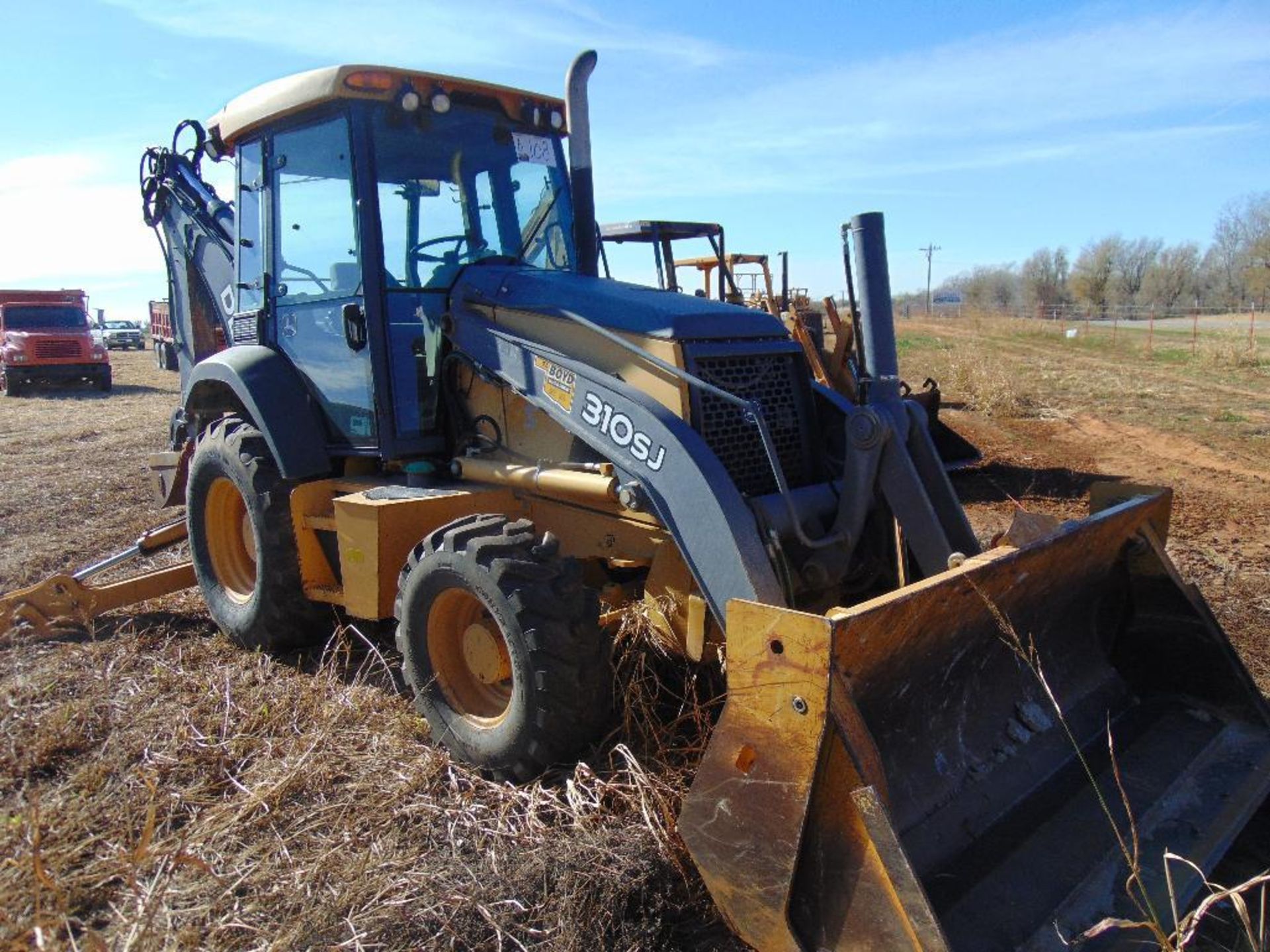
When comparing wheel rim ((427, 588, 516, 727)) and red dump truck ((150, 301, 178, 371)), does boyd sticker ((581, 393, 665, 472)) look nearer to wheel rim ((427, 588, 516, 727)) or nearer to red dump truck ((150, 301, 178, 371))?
wheel rim ((427, 588, 516, 727))

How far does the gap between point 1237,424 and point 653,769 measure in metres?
12.1

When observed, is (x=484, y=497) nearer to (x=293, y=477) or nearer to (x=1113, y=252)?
(x=293, y=477)

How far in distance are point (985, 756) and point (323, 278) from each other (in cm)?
371

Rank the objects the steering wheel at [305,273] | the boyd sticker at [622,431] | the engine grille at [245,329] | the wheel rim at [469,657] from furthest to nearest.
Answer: the engine grille at [245,329] < the steering wheel at [305,273] < the wheel rim at [469,657] < the boyd sticker at [622,431]

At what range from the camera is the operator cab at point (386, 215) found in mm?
4602

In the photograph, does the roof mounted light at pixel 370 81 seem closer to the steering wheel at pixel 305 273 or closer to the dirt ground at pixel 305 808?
the steering wheel at pixel 305 273

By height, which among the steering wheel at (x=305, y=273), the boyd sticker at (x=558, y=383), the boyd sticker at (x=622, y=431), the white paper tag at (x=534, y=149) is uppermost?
the white paper tag at (x=534, y=149)

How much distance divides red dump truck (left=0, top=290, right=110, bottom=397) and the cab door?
22320mm

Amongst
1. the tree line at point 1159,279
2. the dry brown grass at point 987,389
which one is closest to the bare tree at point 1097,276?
the tree line at point 1159,279

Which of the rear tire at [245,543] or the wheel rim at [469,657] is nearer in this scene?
the wheel rim at [469,657]

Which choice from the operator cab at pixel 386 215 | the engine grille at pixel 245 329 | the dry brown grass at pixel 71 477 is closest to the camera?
the operator cab at pixel 386 215

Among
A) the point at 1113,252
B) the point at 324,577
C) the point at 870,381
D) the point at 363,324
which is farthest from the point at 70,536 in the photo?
the point at 1113,252

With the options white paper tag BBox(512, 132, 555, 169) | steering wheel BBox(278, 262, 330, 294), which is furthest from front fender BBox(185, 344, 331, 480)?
white paper tag BBox(512, 132, 555, 169)

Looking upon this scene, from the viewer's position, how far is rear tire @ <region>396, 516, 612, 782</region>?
3.54m
